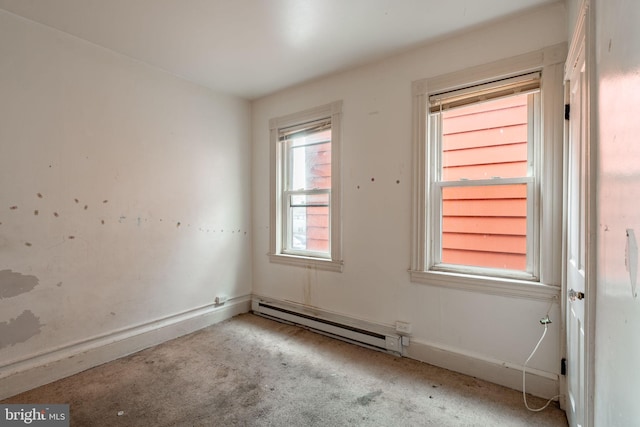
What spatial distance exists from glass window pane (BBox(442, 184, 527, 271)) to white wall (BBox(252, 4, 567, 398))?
28 cm

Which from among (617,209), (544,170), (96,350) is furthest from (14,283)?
(544,170)

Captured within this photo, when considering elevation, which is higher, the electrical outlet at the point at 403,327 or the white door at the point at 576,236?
the white door at the point at 576,236

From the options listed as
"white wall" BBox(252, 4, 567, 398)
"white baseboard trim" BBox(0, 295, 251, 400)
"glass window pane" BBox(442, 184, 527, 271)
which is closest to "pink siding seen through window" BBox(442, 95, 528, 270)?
"glass window pane" BBox(442, 184, 527, 271)

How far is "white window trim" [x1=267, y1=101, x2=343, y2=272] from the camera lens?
2857mm

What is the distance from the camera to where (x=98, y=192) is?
2375 millimetres

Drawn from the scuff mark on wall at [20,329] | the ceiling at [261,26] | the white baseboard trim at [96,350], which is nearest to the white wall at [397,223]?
the ceiling at [261,26]

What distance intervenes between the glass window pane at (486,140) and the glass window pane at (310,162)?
3.81ft

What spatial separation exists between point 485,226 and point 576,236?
2.15 feet

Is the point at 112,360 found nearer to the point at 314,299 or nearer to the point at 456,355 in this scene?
the point at 314,299

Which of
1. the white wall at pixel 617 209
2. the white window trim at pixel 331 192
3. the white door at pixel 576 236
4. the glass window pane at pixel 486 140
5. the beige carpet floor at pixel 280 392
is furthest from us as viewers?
the white window trim at pixel 331 192

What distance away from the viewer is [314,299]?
3.06m

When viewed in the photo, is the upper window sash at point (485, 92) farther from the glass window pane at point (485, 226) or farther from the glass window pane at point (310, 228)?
the glass window pane at point (310, 228)

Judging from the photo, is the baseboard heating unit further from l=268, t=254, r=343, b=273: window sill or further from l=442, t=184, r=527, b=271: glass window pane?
l=442, t=184, r=527, b=271: glass window pane

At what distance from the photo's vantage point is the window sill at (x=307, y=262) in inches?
114
